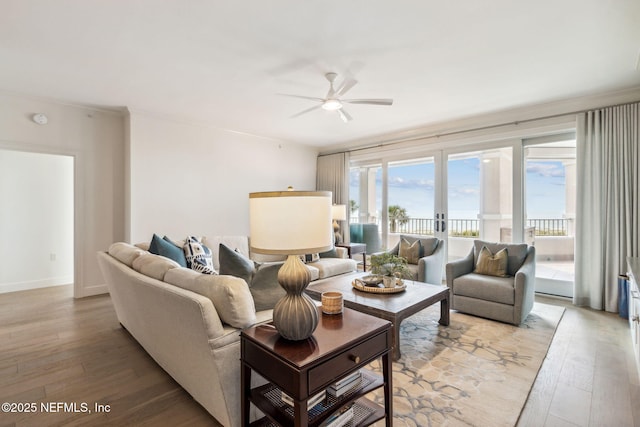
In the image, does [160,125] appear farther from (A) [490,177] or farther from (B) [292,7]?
(A) [490,177]

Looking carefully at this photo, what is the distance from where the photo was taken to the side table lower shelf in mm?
1343

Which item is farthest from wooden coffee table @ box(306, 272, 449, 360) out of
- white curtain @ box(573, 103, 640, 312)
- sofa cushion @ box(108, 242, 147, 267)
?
white curtain @ box(573, 103, 640, 312)

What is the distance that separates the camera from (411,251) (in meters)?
4.39

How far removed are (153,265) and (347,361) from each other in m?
1.52

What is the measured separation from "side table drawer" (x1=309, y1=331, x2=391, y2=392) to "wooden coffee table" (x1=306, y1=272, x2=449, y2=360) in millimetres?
678

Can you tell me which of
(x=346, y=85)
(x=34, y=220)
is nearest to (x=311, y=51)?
(x=346, y=85)

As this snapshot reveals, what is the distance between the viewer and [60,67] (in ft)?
9.92

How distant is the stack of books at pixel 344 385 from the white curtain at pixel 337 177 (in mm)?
4679

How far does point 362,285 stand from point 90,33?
3.18 meters

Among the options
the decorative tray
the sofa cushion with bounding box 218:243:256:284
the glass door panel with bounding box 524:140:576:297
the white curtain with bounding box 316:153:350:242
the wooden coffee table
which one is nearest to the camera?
the sofa cushion with bounding box 218:243:256:284

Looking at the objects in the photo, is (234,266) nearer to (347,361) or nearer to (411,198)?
(347,361)

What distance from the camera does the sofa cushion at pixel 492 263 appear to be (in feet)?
11.7

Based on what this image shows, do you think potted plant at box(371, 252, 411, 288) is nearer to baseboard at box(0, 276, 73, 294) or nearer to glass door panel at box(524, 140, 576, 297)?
glass door panel at box(524, 140, 576, 297)

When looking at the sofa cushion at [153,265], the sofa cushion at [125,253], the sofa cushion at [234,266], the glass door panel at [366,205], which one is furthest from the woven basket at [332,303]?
the glass door panel at [366,205]
